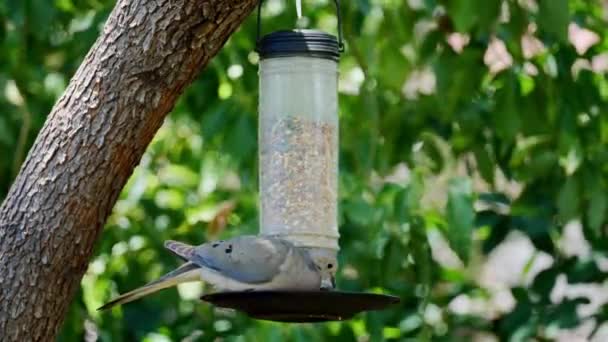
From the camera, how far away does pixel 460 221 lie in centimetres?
401

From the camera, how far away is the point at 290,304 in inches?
108

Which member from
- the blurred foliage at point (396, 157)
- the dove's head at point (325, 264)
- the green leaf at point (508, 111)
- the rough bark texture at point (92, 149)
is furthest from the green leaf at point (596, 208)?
the rough bark texture at point (92, 149)

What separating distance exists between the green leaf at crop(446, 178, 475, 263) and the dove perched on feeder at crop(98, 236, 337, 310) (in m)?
1.05

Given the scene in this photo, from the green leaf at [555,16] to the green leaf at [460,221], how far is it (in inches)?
22.8

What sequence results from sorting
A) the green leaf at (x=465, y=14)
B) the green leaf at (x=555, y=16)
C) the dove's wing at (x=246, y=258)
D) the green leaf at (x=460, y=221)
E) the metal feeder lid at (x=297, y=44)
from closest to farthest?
Answer: the dove's wing at (x=246, y=258) < the metal feeder lid at (x=297, y=44) < the green leaf at (x=555, y=16) < the green leaf at (x=465, y=14) < the green leaf at (x=460, y=221)

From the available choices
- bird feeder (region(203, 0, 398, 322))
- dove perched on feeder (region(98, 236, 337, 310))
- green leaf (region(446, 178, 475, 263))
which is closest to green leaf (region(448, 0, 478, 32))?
green leaf (region(446, 178, 475, 263))

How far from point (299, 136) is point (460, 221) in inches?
36.5

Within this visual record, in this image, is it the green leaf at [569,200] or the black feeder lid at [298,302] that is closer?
the black feeder lid at [298,302]

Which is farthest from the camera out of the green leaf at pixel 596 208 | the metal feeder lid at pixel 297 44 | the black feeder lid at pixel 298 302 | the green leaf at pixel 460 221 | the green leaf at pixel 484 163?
the green leaf at pixel 484 163

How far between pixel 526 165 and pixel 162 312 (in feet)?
4.10

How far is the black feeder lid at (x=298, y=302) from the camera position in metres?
2.72

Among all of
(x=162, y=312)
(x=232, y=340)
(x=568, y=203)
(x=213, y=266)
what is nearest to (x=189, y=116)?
(x=162, y=312)

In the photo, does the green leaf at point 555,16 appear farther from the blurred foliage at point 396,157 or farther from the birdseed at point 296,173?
the birdseed at point 296,173

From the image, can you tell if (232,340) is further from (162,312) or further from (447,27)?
(447,27)
